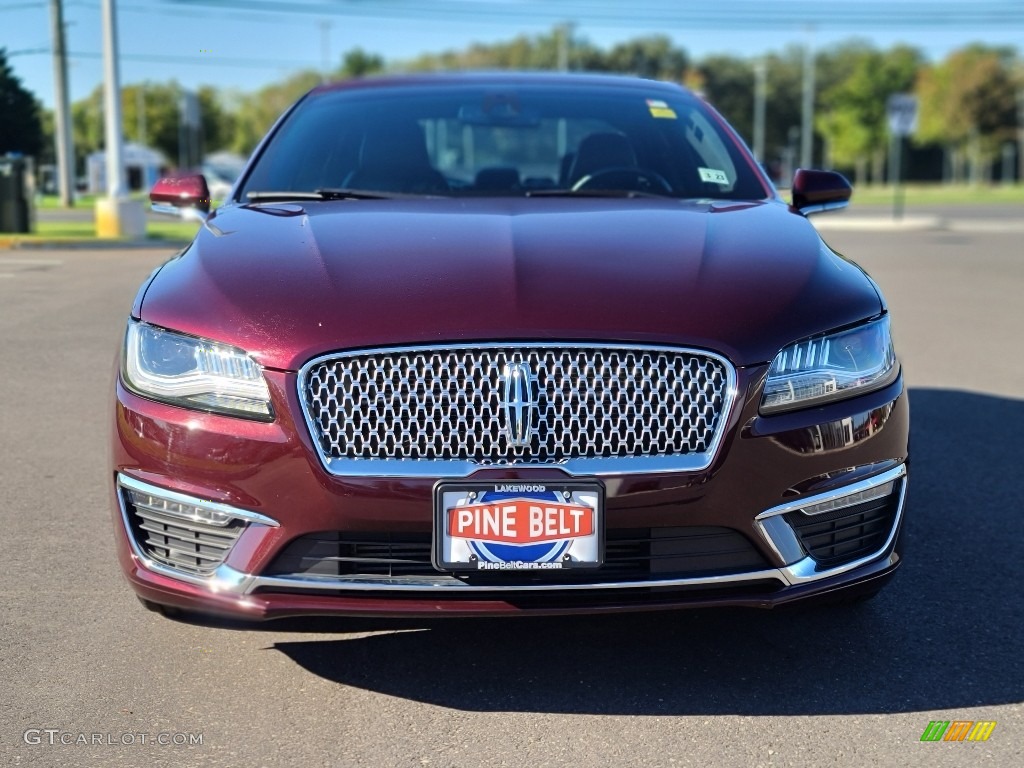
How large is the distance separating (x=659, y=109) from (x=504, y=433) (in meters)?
2.34

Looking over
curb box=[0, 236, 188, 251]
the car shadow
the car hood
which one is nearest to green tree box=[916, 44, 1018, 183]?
curb box=[0, 236, 188, 251]

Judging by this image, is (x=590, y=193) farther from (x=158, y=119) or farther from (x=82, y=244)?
(x=158, y=119)

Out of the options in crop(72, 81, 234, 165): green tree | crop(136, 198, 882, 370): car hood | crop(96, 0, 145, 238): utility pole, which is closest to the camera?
crop(136, 198, 882, 370): car hood

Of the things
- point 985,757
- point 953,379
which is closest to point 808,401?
point 985,757

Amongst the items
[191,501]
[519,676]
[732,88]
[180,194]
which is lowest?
[519,676]

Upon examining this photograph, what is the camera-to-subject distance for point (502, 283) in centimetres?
284

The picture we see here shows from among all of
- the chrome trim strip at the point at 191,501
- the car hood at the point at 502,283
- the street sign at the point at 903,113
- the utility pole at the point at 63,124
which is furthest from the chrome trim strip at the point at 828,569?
the utility pole at the point at 63,124

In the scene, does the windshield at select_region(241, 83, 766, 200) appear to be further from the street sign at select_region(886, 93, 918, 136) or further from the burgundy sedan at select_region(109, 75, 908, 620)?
the street sign at select_region(886, 93, 918, 136)

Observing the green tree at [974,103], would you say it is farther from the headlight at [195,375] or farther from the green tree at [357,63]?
the headlight at [195,375]

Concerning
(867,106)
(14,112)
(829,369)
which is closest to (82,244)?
(14,112)

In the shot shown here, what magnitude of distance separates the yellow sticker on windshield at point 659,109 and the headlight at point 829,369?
1.79 metres

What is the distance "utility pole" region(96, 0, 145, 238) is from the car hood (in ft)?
50.4

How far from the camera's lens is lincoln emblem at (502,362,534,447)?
8.58 ft

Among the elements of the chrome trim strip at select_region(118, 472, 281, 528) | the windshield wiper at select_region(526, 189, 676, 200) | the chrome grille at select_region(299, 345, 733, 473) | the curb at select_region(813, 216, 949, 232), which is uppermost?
the windshield wiper at select_region(526, 189, 676, 200)
